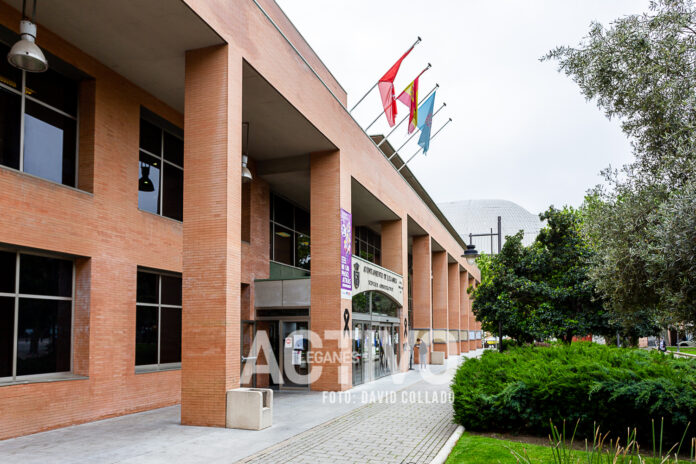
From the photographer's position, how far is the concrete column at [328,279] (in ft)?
56.1

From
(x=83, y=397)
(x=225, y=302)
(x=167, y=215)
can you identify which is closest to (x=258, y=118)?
(x=167, y=215)

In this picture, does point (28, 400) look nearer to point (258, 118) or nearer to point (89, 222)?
point (89, 222)

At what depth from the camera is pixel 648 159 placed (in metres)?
10.1

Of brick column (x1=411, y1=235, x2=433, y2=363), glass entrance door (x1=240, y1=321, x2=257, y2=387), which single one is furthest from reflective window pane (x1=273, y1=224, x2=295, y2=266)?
brick column (x1=411, y1=235, x2=433, y2=363)

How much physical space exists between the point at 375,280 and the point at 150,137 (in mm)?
10285

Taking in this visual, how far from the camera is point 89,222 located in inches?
459

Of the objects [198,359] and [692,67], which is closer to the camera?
[692,67]

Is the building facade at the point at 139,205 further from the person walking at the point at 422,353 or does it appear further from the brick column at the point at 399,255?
the person walking at the point at 422,353

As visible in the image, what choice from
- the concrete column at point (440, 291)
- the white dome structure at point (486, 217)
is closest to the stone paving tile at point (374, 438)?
the concrete column at point (440, 291)

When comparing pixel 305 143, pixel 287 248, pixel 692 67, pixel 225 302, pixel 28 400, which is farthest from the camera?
pixel 287 248

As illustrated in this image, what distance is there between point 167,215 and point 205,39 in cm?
526

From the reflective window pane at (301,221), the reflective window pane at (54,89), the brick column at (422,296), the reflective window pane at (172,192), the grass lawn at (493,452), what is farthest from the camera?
the brick column at (422,296)

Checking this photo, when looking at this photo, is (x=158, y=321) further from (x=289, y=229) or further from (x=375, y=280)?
(x=375, y=280)

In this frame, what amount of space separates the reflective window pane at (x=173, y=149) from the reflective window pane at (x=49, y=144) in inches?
119
